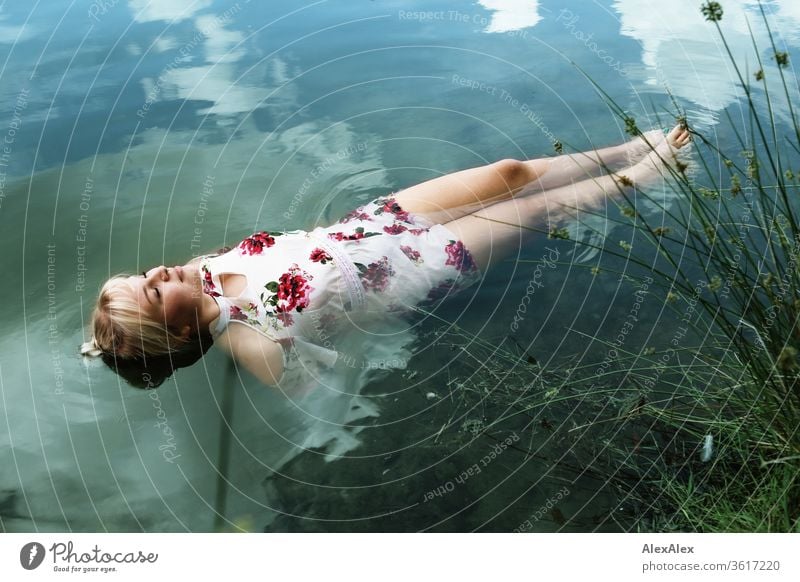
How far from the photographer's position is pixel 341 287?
192 cm

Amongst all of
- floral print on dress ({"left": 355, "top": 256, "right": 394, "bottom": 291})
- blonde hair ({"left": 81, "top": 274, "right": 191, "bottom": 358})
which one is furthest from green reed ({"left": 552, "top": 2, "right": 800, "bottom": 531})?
blonde hair ({"left": 81, "top": 274, "right": 191, "bottom": 358})

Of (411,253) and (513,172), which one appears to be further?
(513,172)

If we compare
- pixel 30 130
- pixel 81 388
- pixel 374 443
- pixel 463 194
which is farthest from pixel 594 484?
pixel 30 130

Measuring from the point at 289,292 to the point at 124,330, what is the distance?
16.7 inches

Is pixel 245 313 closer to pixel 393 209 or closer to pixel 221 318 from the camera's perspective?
pixel 221 318

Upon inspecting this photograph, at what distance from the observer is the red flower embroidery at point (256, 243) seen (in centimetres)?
198

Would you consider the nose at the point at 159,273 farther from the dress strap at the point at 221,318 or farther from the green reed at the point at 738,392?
the green reed at the point at 738,392

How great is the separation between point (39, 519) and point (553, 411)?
3.45 feet

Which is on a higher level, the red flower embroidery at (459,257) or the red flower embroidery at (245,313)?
the red flower embroidery at (459,257)

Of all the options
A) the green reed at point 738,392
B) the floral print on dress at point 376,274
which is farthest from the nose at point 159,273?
the green reed at point 738,392

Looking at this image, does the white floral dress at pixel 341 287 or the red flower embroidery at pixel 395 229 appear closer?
the white floral dress at pixel 341 287

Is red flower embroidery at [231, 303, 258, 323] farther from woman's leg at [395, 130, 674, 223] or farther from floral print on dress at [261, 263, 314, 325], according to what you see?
woman's leg at [395, 130, 674, 223]
